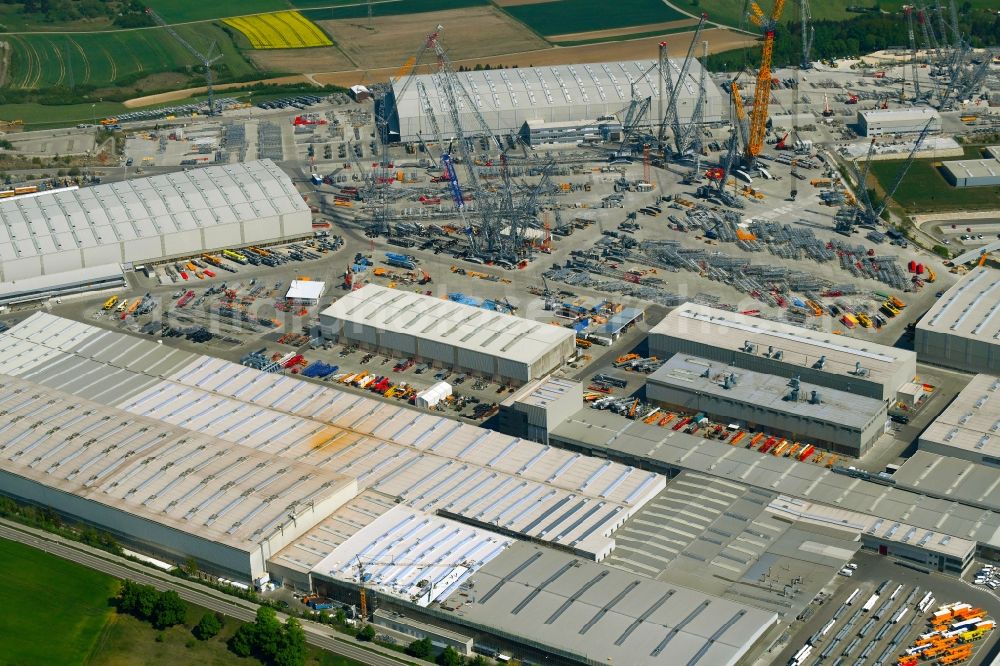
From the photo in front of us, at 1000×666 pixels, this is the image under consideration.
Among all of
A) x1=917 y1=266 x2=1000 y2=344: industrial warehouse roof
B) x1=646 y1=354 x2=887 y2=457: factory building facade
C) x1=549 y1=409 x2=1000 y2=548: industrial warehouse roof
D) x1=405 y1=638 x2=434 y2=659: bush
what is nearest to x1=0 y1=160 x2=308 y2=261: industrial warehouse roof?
x1=646 y1=354 x2=887 y2=457: factory building facade

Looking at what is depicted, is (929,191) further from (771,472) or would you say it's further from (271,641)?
(271,641)

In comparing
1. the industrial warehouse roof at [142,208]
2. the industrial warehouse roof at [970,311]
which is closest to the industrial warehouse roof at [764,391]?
the industrial warehouse roof at [970,311]

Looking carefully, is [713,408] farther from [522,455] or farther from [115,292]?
[115,292]

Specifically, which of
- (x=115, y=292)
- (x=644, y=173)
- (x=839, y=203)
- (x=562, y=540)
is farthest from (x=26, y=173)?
(x=562, y=540)

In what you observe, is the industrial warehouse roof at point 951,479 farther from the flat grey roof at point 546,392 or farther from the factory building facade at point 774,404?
the flat grey roof at point 546,392

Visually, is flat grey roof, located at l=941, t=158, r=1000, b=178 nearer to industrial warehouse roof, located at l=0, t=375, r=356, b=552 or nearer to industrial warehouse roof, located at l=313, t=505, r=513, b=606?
industrial warehouse roof, located at l=313, t=505, r=513, b=606
